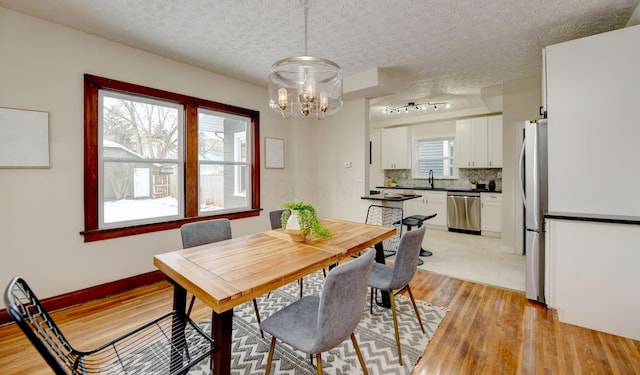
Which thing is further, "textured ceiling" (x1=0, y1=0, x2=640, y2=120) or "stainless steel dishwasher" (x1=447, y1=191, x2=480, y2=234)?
"stainless steel dishwasher" (x1=447, y1=191, x2=480, y2=234)

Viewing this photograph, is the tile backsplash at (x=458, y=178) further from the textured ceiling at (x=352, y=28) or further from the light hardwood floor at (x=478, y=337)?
the light hardwood floor at (x=478, y=337)

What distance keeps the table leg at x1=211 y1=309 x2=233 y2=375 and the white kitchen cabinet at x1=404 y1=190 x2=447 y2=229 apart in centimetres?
545

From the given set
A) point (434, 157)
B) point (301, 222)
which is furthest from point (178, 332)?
point (434, 157)

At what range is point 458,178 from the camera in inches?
242

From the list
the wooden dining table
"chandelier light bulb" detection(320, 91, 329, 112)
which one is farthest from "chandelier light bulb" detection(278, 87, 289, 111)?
the wooden dining table

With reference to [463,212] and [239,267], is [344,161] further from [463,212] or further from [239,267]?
[239,267]

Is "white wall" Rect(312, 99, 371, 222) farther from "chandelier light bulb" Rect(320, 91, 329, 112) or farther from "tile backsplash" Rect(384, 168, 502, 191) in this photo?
"tile backsplash" Rect(384, 168, 502, 191)

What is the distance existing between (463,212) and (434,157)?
61.7 inches

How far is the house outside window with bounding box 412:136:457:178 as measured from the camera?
6.31 metres

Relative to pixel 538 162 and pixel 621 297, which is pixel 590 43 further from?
pixel 621 297

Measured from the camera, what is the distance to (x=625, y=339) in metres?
2.06

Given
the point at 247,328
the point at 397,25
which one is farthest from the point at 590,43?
the point at 247,328

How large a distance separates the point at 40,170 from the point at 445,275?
435cm

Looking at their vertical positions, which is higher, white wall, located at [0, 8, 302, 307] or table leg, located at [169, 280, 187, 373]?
white wall, located at [0, 8, 302, 307]
